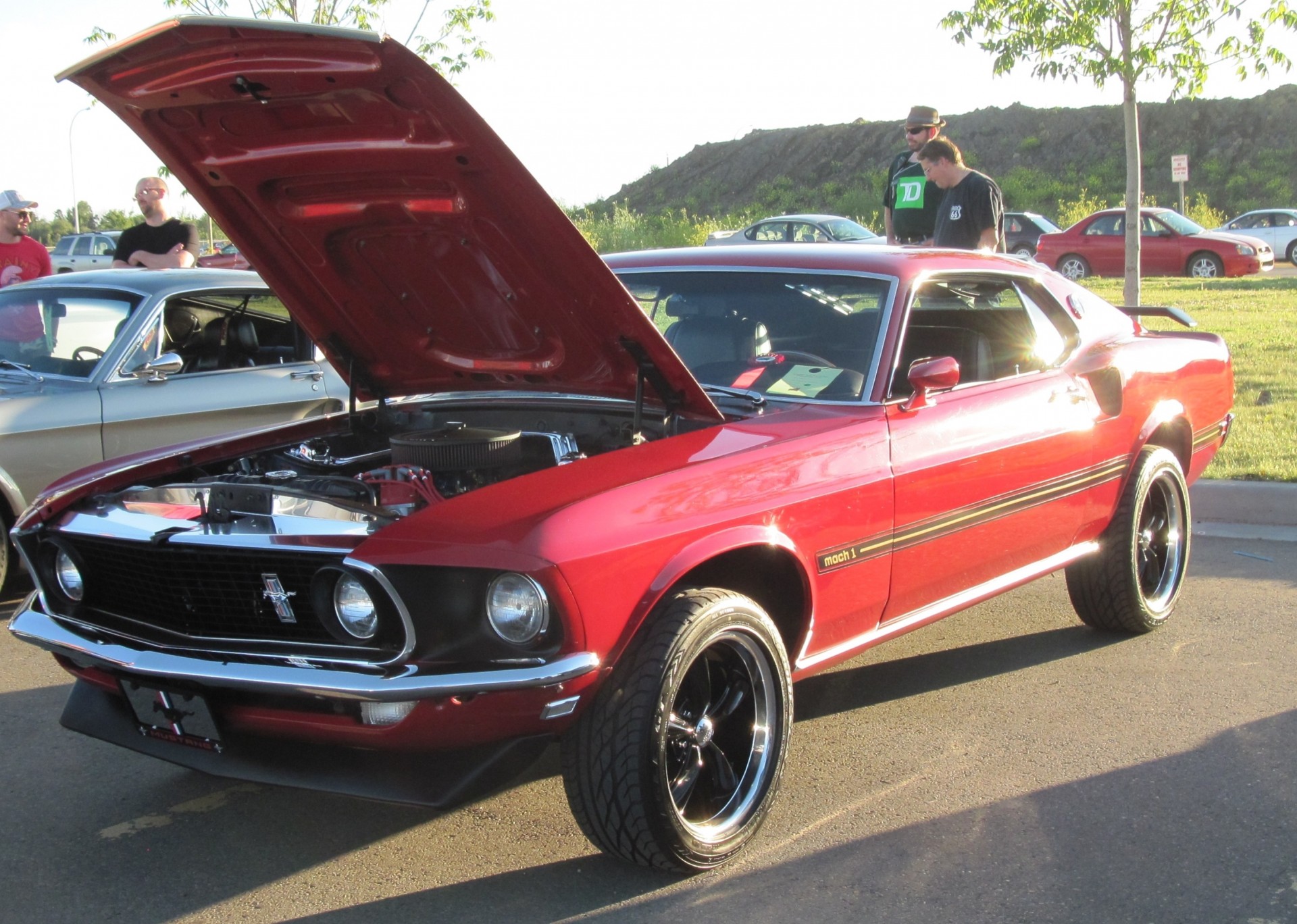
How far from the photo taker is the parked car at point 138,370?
5637 mm

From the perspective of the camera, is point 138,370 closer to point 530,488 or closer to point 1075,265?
point 530,488

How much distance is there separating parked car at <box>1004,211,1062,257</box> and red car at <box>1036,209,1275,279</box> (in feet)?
7.86

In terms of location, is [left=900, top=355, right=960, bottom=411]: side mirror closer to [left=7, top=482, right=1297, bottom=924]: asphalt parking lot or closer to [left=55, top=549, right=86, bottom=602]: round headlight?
[left=7, top=482, right=1297, bottom=924]: asphalt parking lot

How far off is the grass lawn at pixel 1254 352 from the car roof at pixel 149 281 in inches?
218

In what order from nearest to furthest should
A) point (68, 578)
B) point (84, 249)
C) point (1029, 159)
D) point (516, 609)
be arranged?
point (516, 609), point (68, 578), point (84, 249), point (1029, 159)

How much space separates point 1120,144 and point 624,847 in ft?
173

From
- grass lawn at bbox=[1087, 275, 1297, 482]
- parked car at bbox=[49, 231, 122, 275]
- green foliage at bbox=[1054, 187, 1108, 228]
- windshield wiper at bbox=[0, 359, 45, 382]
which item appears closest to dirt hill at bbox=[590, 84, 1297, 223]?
green foliage at bbox=[1054, 187, 1108, 228]

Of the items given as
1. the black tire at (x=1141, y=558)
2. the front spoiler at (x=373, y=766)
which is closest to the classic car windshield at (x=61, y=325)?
the front spoiler at (x=373, y=766)

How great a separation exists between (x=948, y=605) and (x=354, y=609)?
197cm

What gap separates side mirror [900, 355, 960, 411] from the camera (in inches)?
149

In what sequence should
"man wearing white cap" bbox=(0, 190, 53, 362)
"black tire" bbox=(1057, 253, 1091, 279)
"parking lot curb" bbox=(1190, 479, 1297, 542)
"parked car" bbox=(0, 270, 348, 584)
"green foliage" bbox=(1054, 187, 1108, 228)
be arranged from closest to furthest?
"parked car" bbox=(0, 270, 348, 584) → "parking lot curb" bbox=(1190, 479, 1297, 542) → "man wearing white cap" bbox=(0, 190, 53, 362) → "black tire" bbox=(1057, 253, 1091, 279) → "green foliage" bbox=(1054, 187, 1108, 228)

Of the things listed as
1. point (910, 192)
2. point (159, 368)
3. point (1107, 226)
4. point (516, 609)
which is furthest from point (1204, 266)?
point (516, 609)

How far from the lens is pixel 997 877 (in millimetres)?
3086

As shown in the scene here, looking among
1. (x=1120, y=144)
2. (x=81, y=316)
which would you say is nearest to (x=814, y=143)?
(x=1120, y=144)
